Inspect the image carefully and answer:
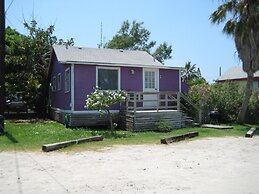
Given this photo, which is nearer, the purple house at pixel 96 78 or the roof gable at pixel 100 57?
the purple house at pixel 96 78

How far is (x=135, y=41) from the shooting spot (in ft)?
169

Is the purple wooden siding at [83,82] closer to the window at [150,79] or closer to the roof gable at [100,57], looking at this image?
the roof gable at [100,57]

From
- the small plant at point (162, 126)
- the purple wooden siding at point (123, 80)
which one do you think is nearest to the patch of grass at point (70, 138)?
the small plant at point (162, 126)

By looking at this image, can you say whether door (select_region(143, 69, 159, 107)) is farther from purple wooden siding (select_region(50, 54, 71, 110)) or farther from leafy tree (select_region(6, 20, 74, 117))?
leafy tree (select_region(6, 20, 74, 117))

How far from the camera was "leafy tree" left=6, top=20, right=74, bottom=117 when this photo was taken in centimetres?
2184

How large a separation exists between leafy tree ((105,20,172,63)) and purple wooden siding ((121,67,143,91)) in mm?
31196

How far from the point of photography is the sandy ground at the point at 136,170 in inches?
240

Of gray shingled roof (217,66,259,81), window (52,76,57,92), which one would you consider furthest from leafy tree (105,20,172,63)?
window (52,76,57,92)

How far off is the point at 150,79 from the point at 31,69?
30.7 ft

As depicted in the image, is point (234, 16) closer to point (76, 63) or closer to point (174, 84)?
point (174, 84)

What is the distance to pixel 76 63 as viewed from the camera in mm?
16375

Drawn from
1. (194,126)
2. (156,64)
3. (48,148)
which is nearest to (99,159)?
(48,148)

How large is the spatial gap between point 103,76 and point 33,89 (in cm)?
699

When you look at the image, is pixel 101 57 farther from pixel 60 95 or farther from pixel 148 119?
pixel 148 119
